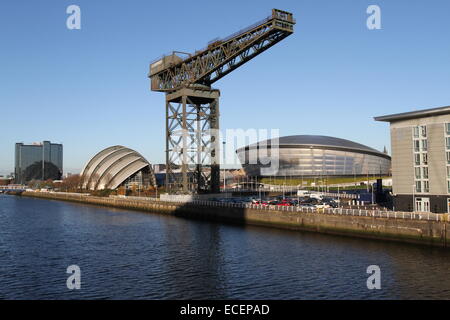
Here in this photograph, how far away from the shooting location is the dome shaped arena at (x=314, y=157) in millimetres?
157750

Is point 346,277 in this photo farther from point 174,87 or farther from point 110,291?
point 174,87

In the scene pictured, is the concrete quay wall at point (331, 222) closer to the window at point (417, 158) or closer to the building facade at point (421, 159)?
the building facade at point (421, 159)

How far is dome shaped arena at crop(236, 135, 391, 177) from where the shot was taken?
157750mm

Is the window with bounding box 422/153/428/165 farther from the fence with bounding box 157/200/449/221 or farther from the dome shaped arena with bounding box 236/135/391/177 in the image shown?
the dome shaped arena with bounding box 236/135/391/177

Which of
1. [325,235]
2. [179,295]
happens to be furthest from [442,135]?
[179,295]

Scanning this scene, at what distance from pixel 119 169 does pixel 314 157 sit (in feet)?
228

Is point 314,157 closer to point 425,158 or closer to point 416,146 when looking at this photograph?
point 416,146

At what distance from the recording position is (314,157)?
516 feet

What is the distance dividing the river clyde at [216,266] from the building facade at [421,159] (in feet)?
35.4

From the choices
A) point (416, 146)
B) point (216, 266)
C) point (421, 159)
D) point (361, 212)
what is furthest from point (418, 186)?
point (216, 266)

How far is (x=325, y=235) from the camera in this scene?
48.9 meters
